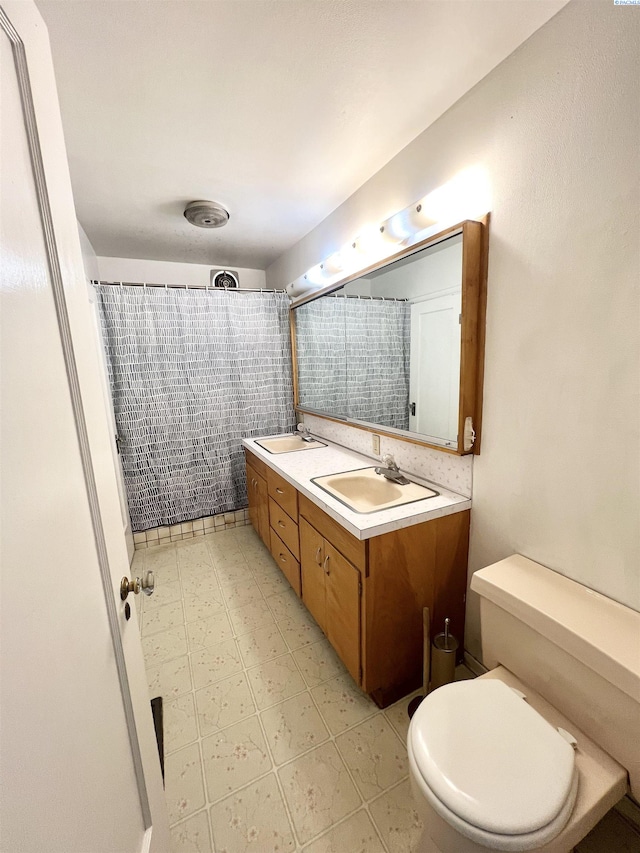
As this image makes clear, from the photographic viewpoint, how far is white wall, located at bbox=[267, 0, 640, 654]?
92 cm

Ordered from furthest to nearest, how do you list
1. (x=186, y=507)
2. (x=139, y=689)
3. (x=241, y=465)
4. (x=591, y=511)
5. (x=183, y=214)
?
(x=241, y=465) → (x=186, y=507) → (x=183, y=214) → (x=591, y=511) → (x=139, y=689)

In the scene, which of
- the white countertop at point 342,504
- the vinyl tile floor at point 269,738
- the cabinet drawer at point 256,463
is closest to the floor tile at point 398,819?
the vinyl tile floor at point 269,738

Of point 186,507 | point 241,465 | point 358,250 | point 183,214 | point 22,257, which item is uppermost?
point 183,214

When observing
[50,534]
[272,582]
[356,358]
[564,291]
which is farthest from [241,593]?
[564,291]

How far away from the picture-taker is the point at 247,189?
1.86 metres

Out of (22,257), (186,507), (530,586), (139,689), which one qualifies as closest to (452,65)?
(22,257)

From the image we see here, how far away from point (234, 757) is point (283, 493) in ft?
3.67

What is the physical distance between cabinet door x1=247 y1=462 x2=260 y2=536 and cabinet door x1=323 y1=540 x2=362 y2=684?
46.3 inches

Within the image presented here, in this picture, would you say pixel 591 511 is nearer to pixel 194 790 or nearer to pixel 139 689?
pixel 139 689

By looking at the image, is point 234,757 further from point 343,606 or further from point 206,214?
point 206,214

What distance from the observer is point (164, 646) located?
1797mm

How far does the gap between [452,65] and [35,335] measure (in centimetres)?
154

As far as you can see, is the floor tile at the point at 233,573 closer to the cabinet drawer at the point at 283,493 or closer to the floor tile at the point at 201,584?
the floor tile at the point at 201,584

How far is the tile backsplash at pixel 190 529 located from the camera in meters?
2.74
